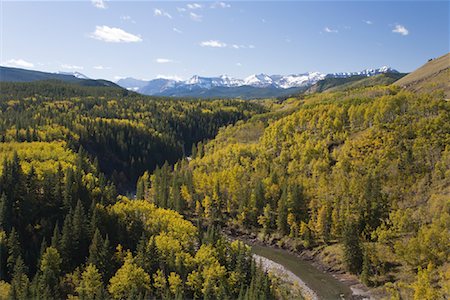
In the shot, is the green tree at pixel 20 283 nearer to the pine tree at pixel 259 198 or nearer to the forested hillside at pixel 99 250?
the forested hillside at pixel 99 250

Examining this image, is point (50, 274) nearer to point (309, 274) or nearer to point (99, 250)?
point (99, 250)

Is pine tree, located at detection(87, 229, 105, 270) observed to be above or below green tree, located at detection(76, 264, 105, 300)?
above

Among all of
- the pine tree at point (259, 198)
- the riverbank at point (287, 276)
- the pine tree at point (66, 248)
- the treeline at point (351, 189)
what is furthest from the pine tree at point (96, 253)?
the pine tree at point (259, 198)

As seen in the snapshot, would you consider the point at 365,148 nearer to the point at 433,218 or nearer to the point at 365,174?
the point at 365,174

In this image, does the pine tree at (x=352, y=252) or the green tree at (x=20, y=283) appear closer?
the green tree at (x=20, y=283)

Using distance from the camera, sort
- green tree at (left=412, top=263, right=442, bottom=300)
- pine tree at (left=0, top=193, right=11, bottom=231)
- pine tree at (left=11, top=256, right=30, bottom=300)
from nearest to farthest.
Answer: pine tree at (left=11, top=256, right=30, bottom=300) → green tree at (left=412, top=263, right=442, bottom=300) → pine tree at (left=0, top=193, right=11, bottom=231)

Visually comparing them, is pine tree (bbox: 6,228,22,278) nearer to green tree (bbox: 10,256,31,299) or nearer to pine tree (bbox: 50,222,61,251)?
green tree (bbox: 10,256,31,299)

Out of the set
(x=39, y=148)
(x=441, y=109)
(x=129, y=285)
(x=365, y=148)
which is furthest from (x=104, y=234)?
(x=441, y=109)

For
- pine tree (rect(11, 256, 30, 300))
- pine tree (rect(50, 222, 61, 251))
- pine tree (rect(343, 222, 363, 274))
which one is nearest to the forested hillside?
pine tree (rect(50, 222, 61, 251))
